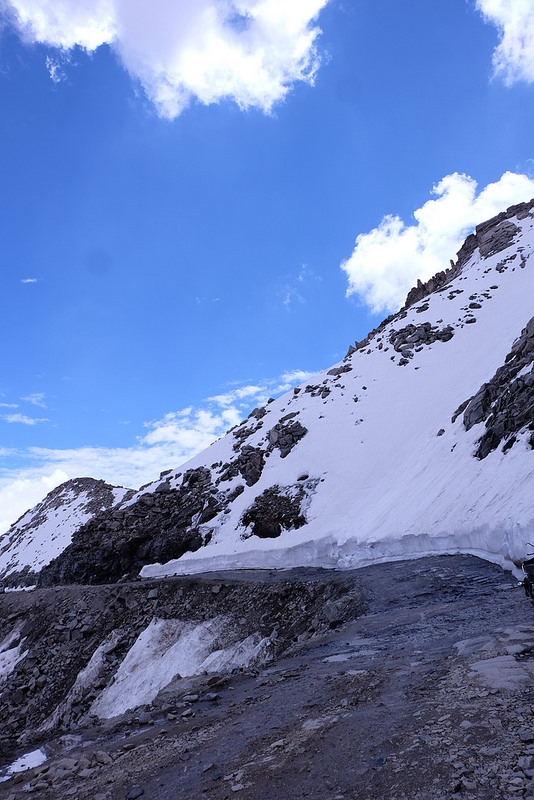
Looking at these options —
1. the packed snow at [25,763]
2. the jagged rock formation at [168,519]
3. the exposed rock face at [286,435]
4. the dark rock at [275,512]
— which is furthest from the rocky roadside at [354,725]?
the exposed rock face at [286,435]

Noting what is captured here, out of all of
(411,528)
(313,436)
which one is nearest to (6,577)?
(313,436)

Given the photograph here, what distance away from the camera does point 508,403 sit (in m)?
21.2

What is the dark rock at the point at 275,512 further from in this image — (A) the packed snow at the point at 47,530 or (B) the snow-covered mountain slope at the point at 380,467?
(A) the packed snow at the point at 47,530

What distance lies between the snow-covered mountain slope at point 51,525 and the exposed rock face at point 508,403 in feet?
180

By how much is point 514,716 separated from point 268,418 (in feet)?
138

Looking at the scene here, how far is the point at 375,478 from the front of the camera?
31.5 meters

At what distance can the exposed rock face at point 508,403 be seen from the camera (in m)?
19.3

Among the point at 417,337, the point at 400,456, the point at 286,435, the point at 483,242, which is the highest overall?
the point at 483,242

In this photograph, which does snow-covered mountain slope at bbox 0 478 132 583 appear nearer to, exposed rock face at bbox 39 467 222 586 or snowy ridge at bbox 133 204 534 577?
exposed rock face at bbox 39 467 222 586

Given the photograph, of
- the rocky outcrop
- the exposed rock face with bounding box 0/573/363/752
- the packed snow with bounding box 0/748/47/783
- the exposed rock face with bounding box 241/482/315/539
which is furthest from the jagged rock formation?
the packed snow with bounding box 0/748/47/783

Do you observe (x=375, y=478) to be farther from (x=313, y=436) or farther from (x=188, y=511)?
(x=188, y=511)

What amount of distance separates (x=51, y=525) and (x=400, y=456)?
230 feet

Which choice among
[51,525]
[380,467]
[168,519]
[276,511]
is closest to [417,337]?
[380,467]

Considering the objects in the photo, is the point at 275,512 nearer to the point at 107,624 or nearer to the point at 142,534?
the point at 142,534
